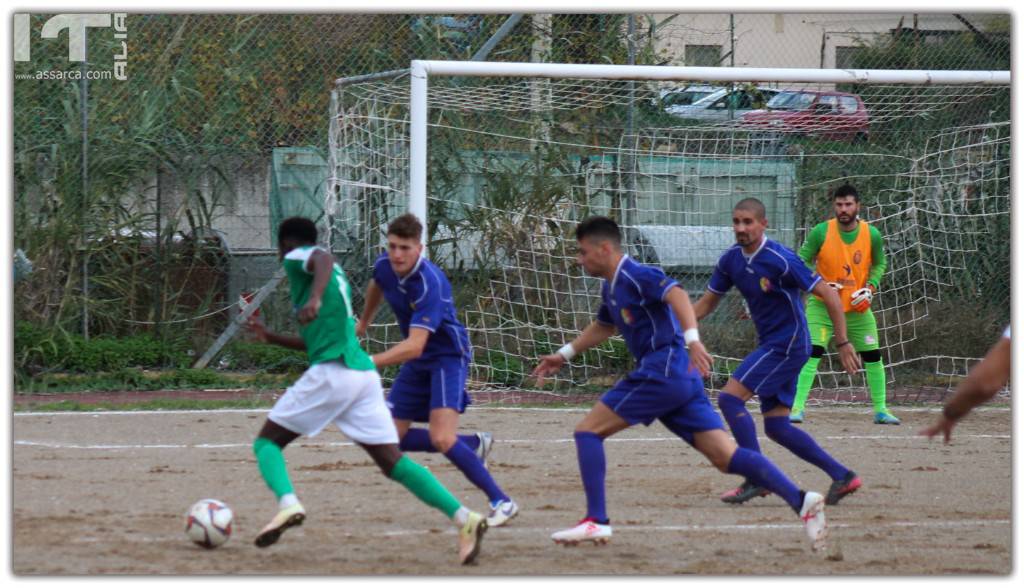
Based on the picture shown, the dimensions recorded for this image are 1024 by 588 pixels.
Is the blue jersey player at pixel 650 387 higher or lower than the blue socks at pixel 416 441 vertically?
higher

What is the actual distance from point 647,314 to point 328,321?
1524mm

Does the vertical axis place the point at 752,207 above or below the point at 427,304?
above

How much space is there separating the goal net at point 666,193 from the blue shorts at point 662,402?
18.7 ft

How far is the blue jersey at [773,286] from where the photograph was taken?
7.55m

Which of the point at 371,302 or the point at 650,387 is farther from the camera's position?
the point at 371,302

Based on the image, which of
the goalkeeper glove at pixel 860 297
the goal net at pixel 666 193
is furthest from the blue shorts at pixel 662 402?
the goal net at pixel 666 193

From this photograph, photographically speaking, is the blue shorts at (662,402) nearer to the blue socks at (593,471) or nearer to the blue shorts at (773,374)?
the blue socks at (593,471)

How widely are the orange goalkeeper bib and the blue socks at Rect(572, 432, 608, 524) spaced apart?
4529 mm

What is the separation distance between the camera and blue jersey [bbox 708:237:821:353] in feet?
24.8

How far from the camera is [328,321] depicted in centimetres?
600

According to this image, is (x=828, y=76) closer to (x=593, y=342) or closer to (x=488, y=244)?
(x=488, y=244)

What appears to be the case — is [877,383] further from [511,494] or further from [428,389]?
[428,389]

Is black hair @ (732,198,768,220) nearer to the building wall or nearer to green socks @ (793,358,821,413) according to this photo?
green socks @ (793,358,821,413)

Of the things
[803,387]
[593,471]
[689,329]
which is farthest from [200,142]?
[689,329]
